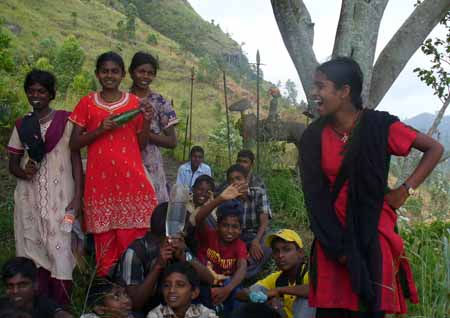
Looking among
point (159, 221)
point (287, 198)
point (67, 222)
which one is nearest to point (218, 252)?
point (159, 221)

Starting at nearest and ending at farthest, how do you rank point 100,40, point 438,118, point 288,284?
point 288,284, point 438,118, point 100,40

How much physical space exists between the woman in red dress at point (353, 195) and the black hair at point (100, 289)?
1.13 m

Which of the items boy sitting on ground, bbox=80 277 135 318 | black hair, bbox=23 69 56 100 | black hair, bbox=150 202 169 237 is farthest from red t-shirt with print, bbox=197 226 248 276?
black hair, bbox=23 69 56 100

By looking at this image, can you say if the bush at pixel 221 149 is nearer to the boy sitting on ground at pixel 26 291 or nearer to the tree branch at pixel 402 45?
the tree branch at pixel 402 45

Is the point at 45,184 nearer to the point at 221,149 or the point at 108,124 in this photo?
the point at 108,124

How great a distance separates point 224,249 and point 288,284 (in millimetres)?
614

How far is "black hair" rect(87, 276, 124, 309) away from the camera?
3.03 metres

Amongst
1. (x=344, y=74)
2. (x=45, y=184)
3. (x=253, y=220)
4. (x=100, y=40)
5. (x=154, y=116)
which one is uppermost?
(x=100, y=40)

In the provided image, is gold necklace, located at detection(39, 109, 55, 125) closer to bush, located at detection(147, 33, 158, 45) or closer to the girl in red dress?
the girl in red dress

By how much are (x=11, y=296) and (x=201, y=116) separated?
29.1 metres

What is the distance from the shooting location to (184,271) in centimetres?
295

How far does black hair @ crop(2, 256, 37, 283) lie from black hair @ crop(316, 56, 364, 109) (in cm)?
182

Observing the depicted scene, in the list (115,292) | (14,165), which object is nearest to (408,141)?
(115,292)

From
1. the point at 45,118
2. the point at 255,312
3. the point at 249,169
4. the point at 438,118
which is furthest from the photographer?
the point at 438,118
